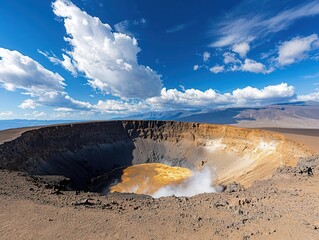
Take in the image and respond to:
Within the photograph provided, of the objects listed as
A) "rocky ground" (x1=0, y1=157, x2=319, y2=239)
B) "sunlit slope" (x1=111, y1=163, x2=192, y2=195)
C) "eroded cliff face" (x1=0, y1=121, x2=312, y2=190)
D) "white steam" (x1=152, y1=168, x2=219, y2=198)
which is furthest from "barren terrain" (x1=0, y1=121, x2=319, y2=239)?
"sunlit slope" (x1=111, y1=163, x2=192, y2=195)

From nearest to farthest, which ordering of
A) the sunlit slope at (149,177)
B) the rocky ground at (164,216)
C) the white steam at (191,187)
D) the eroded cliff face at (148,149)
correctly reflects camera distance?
the rocky ground at (164,216) < the eroded cliff face at (148,149) < the white steam at (191,187) < the sunlit slope at (149,177)

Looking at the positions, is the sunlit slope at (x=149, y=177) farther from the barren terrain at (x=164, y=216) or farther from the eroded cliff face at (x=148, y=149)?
the barren terrain at (x=164, y=216)

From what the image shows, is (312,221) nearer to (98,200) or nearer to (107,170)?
(98,200)

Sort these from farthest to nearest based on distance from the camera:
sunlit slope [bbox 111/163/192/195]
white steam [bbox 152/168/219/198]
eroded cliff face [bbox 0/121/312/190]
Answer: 1. sunlit slope [bbox 111/163/192/195]
2. white steam [bbox 152/168/219/198]
3. eroded cliff face [bbox 0/121/312/190]

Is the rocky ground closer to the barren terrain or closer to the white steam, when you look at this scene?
the barren terrain

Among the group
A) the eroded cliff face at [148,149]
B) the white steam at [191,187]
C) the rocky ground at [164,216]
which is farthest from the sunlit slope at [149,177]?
the rocky ground at [164,216]

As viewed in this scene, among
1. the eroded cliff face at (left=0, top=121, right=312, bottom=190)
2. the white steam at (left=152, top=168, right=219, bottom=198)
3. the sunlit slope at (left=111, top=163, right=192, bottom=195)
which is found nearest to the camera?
the eroded cliff face at (left=0, top=121, right=312, bottom=190)
